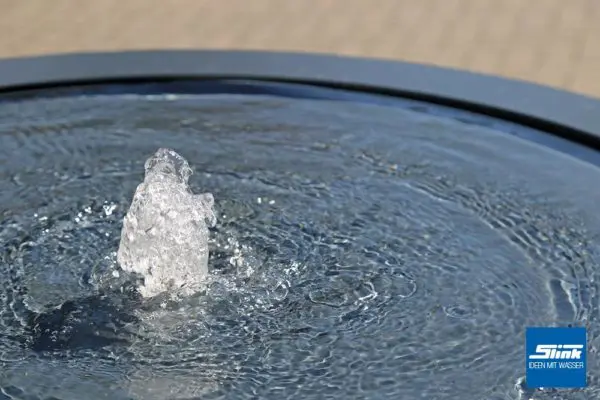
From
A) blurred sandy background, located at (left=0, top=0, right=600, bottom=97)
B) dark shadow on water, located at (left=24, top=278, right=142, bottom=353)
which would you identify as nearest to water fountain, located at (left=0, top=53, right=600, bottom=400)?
dark shadow on water, located at (left=24, top=278, right=142, bottom=353)

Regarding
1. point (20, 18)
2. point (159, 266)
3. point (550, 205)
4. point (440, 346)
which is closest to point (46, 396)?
point (159, 266)

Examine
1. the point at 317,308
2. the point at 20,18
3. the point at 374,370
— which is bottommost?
the point at 374,370

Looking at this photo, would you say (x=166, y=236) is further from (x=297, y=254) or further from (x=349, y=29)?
(x=349, y=29)

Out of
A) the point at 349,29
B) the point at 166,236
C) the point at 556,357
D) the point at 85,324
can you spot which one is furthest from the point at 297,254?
the point at 349,29

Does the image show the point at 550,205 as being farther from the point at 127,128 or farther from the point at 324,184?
the point at 127,128

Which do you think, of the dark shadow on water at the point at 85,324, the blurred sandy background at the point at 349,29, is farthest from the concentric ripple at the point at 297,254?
the blurred sandy background at the point at 349,29

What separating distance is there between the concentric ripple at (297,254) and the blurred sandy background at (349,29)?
5.58ft

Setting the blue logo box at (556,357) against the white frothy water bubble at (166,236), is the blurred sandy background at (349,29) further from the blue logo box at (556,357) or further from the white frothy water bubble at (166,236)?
the blue logo box at (556,357)

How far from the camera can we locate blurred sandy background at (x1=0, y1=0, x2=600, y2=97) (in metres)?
5.52

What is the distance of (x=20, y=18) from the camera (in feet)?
20.0

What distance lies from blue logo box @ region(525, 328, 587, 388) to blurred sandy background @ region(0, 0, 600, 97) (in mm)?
2644

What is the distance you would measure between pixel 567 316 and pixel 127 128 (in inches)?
70.6

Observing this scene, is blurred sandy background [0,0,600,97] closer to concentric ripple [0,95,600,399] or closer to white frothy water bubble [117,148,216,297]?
concentric ripple [0,95,600,399]

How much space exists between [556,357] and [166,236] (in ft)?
3.94
